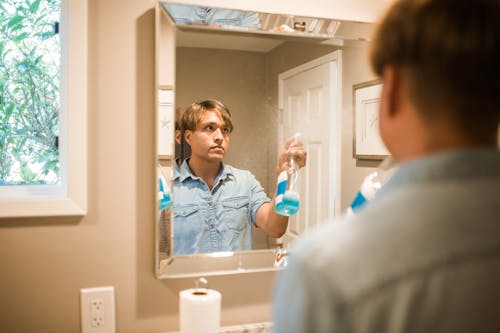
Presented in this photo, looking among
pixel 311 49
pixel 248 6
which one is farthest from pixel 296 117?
pixel 248 6

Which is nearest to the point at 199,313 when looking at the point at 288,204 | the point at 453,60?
the point at 288,204

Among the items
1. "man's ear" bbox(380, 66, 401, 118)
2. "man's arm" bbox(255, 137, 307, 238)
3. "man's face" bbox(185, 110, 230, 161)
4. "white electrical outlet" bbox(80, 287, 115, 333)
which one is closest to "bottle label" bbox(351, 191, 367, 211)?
"man's arm" bbox(255, 137, 307, 238)

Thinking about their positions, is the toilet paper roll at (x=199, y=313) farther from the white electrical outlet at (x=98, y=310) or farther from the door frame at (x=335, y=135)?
the door frame at (x=335, y=135)

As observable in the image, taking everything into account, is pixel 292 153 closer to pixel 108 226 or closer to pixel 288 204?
pixel 288 204

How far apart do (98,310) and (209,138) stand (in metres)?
0.51

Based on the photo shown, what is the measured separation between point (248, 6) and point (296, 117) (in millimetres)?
320

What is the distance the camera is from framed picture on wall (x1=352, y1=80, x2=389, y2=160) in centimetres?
136

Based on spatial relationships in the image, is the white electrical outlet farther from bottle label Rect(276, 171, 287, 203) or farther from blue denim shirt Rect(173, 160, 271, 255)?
bottle label Rect(276, 171, 287, 203)

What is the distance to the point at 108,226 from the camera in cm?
117

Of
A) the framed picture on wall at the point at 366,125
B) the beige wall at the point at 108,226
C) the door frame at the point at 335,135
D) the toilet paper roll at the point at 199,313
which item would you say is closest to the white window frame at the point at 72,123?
the beige wall at the point at 108,226

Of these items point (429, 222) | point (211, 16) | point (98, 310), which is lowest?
point (98, 310)

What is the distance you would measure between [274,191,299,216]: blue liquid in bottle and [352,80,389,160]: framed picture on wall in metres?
0.22

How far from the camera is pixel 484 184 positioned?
0.44 m

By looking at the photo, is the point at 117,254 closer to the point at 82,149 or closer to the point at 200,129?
the point at 82,149
